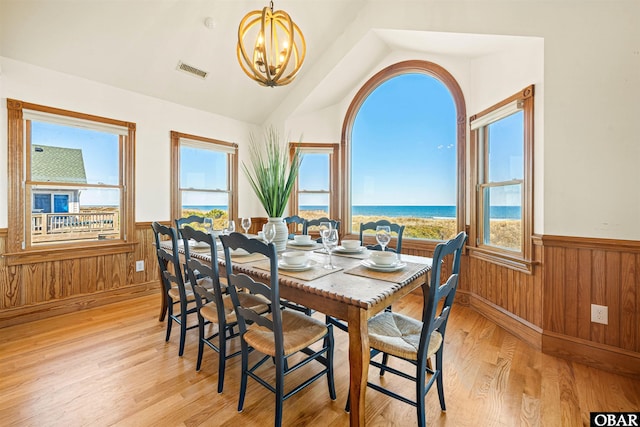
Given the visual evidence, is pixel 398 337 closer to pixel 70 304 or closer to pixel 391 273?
pixel 391 273

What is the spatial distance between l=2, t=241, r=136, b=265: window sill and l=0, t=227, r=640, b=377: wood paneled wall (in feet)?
0.17

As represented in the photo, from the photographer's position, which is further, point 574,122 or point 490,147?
point 490,147

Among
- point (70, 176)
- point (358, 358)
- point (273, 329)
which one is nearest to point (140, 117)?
point (70, 176)

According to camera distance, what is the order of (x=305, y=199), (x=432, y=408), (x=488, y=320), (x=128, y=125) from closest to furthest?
1. (x=432, y=408)
2. (x=488, y=320)
3. (x=128, y=125)
4. (x=305, y=199)

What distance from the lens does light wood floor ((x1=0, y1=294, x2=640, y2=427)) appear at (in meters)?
1.51

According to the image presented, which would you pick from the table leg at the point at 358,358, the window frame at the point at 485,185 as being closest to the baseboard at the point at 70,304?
the table leg at the point at 358,358

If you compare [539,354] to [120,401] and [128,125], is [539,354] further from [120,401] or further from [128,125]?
[128,125]

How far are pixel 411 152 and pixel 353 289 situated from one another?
394 centimetres

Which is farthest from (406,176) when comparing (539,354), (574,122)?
(539,354)

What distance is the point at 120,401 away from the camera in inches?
64.5

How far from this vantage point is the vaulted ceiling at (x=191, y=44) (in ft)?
8.13

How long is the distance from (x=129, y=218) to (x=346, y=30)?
11.5ft

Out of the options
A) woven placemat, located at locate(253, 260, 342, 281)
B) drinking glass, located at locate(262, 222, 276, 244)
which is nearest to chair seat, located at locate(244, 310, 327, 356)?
woven placemat, located at locate(253, 260, 342, 281)

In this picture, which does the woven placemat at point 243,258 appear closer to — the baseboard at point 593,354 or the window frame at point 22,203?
the window frame at point 22,203
